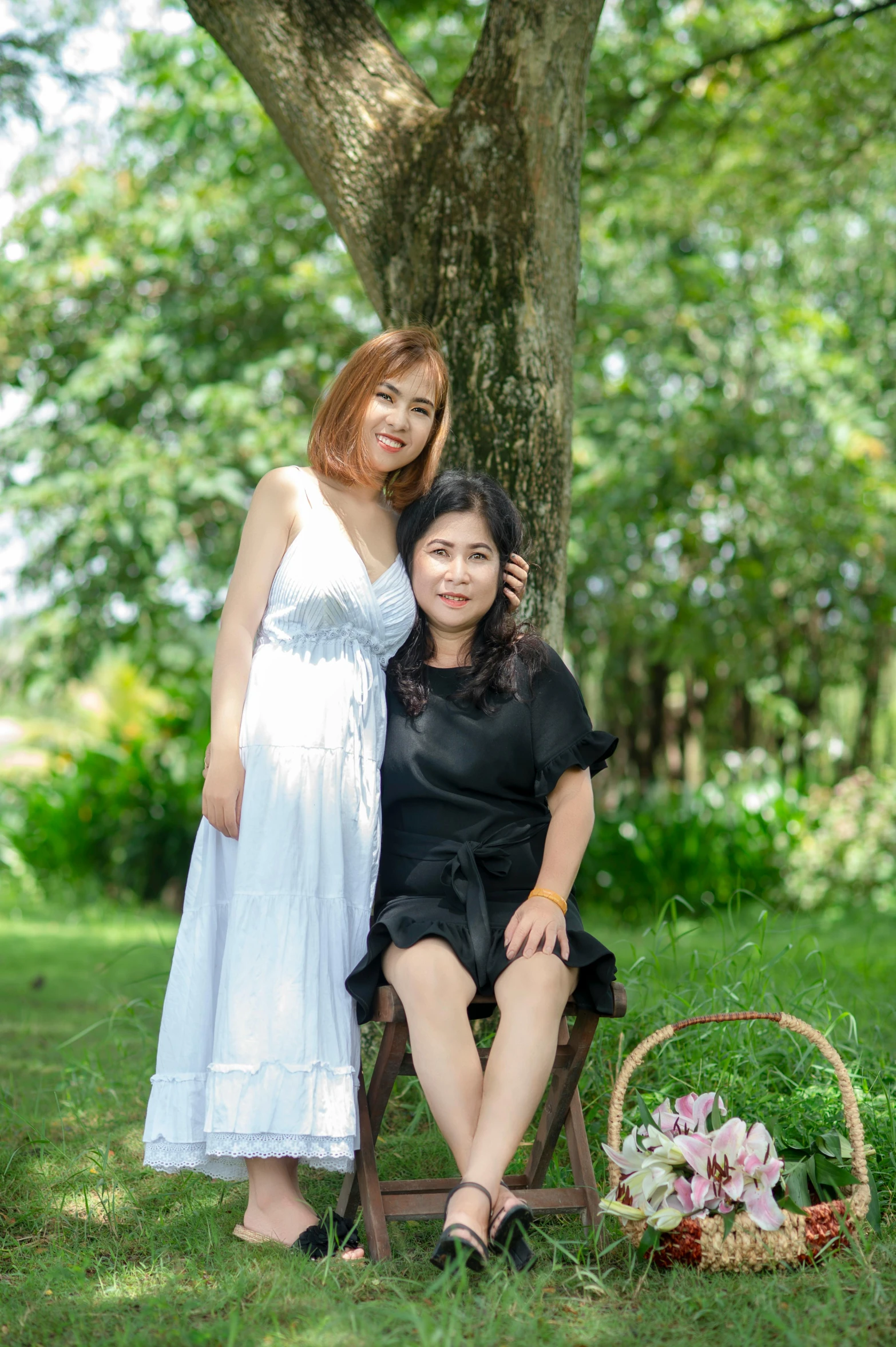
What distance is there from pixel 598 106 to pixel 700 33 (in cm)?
223

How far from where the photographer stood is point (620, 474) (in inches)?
268

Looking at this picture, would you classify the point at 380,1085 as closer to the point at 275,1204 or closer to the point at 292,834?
the point at 275,1204

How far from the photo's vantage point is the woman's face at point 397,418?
9.03ft

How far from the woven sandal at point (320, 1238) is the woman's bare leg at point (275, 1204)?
0.01 meters

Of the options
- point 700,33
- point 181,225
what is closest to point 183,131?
point 181,225

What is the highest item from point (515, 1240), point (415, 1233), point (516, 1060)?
point (516, 1060)

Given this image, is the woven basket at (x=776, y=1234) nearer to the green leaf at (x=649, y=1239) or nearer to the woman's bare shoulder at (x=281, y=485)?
the green leaf at (x=649, y=1239)

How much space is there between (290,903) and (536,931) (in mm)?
528

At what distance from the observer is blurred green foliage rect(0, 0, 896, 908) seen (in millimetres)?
6773

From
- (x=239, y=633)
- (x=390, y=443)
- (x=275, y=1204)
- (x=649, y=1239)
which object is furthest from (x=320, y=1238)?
(x=390, y=443)

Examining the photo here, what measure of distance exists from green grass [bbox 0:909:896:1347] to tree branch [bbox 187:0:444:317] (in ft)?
7.73

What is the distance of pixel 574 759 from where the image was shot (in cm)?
260

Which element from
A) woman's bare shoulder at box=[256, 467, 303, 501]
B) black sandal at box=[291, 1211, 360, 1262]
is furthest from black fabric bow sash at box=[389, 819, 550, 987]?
woman's bare shoulder at box=[256, 467, 303, 501]

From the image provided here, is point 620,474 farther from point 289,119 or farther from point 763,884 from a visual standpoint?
point 289,119
